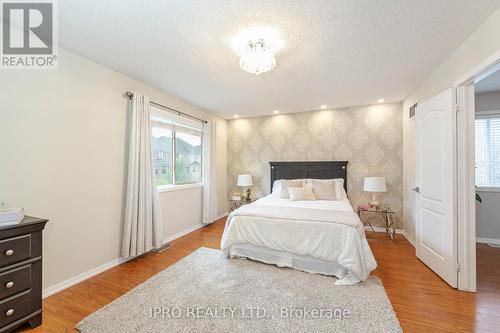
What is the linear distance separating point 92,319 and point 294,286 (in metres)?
1.83

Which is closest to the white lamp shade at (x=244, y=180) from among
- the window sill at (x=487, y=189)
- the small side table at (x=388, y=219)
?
the small side table at (x=388, y=219)

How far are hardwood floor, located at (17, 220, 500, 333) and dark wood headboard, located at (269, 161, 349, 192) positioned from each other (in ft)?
5.37

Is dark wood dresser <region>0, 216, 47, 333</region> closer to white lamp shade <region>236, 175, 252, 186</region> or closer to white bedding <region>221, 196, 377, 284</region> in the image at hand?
white bedding <region>221, 196, 377, 284</region>

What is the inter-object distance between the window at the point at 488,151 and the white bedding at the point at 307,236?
2729mm

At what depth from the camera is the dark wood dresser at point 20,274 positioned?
59.9 inches

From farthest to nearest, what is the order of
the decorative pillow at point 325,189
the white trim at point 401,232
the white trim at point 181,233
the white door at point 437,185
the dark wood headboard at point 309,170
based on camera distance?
the dark wood headboard at point 309,170, the decorative pillow at point 325,189, the white trim at point 181,233, the white trim at point 401,232, the white door at point 437,185

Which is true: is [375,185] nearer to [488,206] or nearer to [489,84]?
[488,206]

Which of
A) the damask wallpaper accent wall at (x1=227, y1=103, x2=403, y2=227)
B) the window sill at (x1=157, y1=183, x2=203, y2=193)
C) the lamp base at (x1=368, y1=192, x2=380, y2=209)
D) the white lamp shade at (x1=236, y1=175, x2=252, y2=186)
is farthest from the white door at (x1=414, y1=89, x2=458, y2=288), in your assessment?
the window sill at (x1=157, y1=183, x2=203, y2=193)

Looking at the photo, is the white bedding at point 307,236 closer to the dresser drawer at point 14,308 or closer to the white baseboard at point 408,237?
the white baseboard at point 408,237

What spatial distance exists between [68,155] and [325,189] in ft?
12.3

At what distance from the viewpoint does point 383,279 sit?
2.36m

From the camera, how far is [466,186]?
2.13 metres

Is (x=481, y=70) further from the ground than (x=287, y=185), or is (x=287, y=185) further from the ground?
(x=481, y=70)

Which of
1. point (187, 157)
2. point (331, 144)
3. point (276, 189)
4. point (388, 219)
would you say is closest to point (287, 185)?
point (276, 189)
